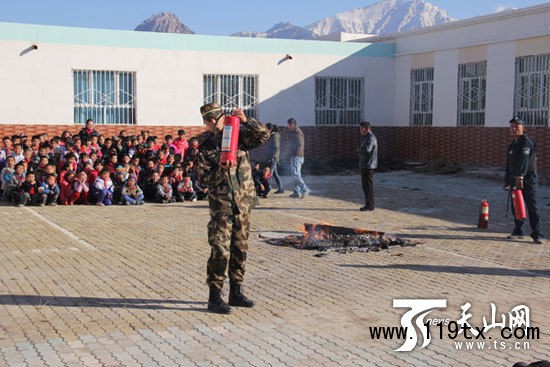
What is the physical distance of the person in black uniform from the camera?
10.7 metres

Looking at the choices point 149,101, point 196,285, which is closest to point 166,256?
point 196,285

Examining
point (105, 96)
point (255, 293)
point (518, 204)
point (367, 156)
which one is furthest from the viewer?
point (105, 96)

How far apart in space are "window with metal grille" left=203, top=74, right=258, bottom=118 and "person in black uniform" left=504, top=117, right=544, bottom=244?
1352 centimetres

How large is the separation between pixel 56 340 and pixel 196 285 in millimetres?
2166

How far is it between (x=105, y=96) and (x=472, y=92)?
38.7ft

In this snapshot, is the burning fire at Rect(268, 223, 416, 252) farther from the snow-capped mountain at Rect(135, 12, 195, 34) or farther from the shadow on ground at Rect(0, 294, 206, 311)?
the snow-capped mountain at Rect(135, 12, 195, 34)

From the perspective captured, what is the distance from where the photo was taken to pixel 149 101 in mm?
22172

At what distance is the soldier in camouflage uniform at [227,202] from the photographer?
6.63 m

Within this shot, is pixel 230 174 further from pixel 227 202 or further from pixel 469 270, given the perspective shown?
pixel 469 270

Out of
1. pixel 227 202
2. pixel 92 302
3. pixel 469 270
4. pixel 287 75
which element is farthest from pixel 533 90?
pixel 92 302

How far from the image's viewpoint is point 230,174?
6699 millimetres

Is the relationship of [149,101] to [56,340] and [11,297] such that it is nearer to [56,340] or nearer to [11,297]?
[11,297]

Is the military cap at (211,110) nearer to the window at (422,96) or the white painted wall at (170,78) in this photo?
the white painted wall at (170,78)

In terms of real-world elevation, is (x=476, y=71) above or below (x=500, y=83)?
above
